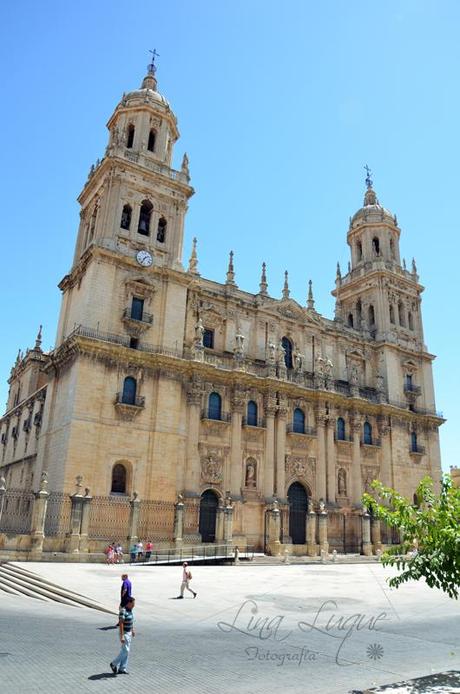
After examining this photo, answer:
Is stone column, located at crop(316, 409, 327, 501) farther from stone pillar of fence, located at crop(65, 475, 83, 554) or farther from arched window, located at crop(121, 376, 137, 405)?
stone pillar of fence, located at crop(65, 475, 83, 554)

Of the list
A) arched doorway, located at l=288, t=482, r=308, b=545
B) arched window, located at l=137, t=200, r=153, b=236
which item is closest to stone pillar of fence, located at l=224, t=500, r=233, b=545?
arched doorway, located at l=288, t=482, r=308, b=545

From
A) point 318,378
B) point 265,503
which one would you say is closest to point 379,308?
point 318,378

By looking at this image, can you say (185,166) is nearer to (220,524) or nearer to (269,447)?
(269,447)

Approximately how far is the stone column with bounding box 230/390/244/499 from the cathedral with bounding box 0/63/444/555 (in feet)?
0.29

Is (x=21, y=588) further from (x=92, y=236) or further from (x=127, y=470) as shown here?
(x=92, y=236)

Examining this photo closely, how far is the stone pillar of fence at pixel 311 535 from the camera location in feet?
106

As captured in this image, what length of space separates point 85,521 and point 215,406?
11111 millimetres

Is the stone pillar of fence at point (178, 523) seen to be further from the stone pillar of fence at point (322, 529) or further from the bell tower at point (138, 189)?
the bell tower at point (138, 189)

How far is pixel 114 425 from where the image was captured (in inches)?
1111

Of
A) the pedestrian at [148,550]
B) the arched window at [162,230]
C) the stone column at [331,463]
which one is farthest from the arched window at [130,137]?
the pedestrian at [148,550]

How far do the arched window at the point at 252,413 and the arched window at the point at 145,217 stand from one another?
12.7 metres

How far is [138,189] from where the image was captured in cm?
3350

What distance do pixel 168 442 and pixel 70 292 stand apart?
461 inches

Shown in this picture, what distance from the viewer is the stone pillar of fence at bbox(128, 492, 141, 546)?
82.8 ft
